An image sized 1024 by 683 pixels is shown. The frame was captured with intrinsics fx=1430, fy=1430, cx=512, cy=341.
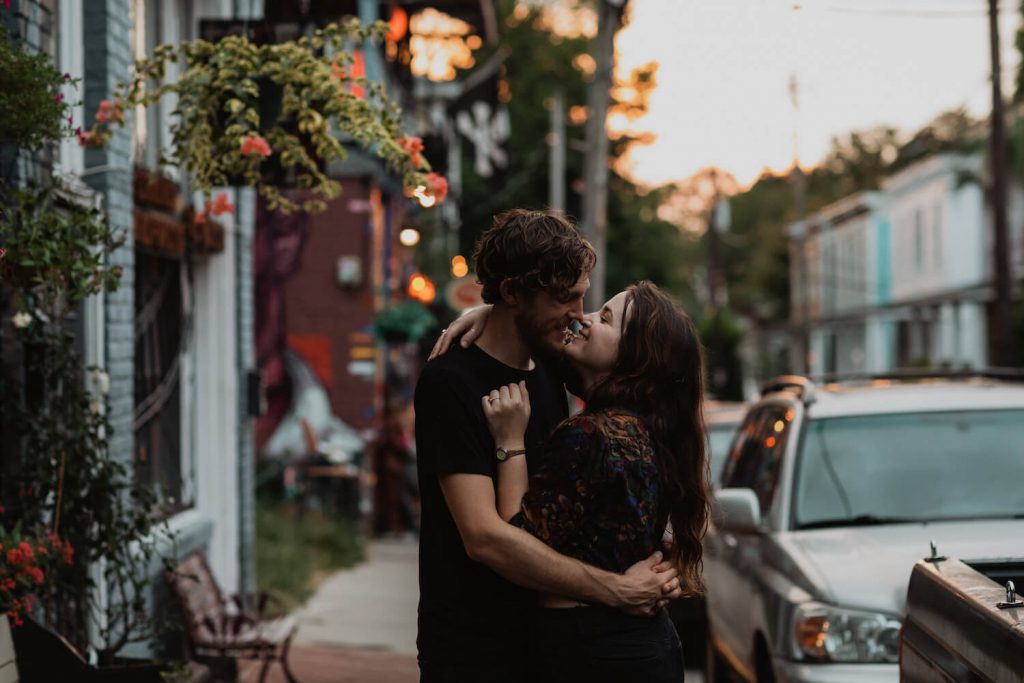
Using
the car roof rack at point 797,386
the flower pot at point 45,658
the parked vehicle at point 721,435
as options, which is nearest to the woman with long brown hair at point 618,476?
the flower pot at point 45,658

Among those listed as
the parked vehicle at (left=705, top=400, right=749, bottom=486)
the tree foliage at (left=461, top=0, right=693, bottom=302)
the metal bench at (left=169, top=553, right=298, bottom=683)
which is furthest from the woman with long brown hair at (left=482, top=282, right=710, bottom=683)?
the tree foliage at (left=461, top=0, right=693, bottom=302)

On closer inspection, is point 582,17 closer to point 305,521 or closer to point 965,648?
point 305,521

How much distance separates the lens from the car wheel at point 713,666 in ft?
25.0

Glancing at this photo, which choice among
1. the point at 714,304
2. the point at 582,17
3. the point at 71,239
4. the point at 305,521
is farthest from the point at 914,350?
the point at 71,239

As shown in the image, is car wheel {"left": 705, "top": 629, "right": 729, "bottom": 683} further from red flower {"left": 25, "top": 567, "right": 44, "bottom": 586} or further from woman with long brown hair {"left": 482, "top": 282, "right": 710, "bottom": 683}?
woman with long brown hair {"left": 482, "top": 282, "right": 710, "bottom": 683}

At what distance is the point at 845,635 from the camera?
17.4ft

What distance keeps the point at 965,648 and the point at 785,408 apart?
3.57m

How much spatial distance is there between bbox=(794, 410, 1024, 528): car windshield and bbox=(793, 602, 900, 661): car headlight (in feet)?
3.00

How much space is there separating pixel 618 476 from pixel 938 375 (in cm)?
488

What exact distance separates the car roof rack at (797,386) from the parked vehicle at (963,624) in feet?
8.17

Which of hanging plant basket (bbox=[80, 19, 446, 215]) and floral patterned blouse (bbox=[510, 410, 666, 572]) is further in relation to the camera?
hanging plant basket (bbox=[80, 19, 446, 215])

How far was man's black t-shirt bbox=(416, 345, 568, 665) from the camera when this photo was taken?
134 inches

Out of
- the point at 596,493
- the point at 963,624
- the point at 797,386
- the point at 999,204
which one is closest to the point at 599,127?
the point at 999,204

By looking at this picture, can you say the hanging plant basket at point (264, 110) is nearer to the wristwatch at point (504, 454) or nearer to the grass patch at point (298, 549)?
the wristwatch at point (504, 454)
